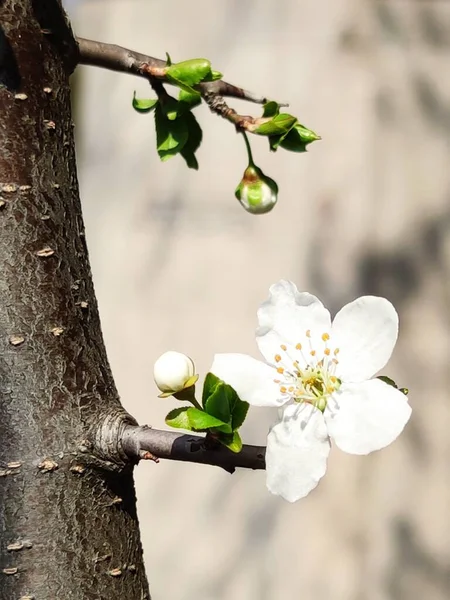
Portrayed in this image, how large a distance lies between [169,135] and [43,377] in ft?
0.75

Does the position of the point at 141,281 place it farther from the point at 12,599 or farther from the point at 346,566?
the point at 12,599

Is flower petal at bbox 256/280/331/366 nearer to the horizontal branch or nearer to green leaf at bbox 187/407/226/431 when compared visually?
green leaf at bbox 187/407/226/431

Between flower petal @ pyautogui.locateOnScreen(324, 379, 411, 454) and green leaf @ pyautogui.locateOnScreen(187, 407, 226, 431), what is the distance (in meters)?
0.06

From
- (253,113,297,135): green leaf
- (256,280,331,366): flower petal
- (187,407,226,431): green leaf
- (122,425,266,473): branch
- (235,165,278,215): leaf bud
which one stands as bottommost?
(122,425,266,473): branch

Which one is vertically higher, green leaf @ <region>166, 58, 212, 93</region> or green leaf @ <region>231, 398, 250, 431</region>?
green leaf @ <region>166, 58, 212, 93</region>

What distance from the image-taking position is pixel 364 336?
0.41 metres

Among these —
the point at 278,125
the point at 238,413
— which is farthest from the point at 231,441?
the point at 278,125

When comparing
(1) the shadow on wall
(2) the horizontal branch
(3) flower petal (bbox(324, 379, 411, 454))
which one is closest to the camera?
(3) flower petal (bbox(324, 379, 411, 454))

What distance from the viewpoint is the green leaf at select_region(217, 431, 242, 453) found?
0.38m

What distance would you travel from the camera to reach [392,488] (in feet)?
4.61

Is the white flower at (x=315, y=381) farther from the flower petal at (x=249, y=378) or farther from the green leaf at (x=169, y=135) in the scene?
the green leaf at (x=169, y=135)

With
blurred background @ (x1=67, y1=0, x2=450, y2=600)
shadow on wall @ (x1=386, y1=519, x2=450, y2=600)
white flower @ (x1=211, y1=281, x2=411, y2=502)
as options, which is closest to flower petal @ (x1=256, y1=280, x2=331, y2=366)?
white flower @ (x1=211, y1=281, x2=411, y2=502)

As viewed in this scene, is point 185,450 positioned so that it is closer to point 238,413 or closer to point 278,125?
point 238,413

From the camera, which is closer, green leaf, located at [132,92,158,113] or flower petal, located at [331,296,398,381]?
flower petal, located at [331,296,398,381]
